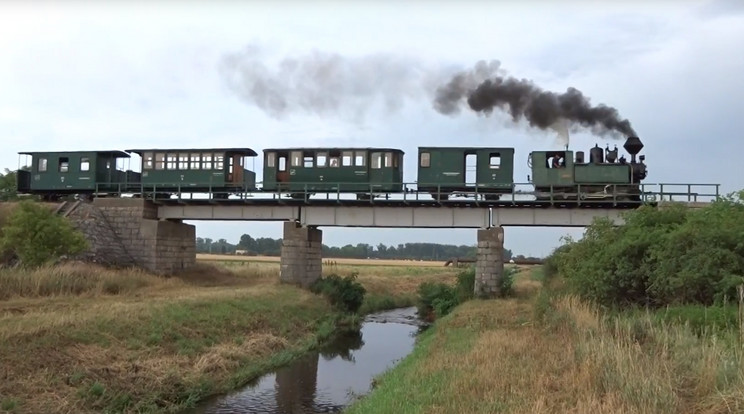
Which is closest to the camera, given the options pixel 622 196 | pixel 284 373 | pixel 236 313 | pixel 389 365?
pixel 284 373

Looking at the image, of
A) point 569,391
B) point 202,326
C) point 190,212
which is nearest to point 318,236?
point 190,212

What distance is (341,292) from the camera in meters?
37.3

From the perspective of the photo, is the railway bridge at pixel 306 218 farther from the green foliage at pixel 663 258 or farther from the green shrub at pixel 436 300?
the green foliage at pixel 663 258

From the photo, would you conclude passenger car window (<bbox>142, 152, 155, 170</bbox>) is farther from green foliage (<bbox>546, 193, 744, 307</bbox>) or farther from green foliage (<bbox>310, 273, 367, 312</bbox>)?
green foliage (<bbox>546, 193, 744, 307</bbox>)

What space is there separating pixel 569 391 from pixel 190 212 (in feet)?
114

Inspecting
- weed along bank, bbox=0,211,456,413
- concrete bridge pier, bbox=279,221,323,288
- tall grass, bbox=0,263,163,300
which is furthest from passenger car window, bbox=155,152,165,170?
tall grass, bbox=0,263,163,300

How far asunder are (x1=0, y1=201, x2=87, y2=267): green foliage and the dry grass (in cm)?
2213

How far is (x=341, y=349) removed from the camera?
26.8 meters

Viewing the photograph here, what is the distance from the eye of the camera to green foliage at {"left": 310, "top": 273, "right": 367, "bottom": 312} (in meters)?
36.7

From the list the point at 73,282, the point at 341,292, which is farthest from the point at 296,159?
the point at 73,282

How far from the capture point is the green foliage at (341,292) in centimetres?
3666

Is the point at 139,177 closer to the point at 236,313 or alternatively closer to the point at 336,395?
the point at 236,313

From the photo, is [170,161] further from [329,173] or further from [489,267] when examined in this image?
[489,267]

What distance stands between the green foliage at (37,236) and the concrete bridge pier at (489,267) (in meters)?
21.1
